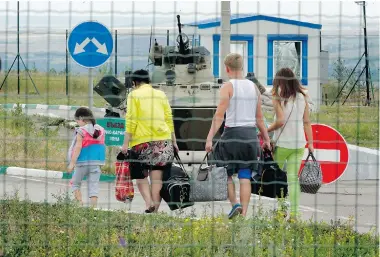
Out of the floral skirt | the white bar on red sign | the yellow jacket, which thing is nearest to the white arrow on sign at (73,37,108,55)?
the yellow jacket

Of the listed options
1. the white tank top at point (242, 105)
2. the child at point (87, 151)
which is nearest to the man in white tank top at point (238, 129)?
the white tank top at point (242, 105)

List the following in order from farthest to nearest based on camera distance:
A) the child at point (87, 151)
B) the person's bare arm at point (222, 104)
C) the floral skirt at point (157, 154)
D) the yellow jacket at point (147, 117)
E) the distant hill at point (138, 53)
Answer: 1. the child at point (87, 151)
2. the floral skirt at point (157, 154)
3. the yellow jacket at point (147, 117)
4. the person's bare arm at point (222, 104)
5. the distant hill at point (138, 53)

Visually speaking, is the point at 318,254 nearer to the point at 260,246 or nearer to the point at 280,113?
the point at 260,246

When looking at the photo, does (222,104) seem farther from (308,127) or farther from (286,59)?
(286,59)

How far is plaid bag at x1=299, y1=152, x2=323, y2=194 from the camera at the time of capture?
10711 mm

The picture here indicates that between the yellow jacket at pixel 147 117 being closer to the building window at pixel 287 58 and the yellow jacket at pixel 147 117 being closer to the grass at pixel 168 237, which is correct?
the building window at pixel 287 58

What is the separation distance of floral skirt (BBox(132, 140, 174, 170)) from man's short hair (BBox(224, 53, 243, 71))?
3.73ft

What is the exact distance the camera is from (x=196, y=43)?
19359 mm

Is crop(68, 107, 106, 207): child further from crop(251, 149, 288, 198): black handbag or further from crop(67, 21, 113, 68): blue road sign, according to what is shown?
crop(251, 149, 288, 198): black handbag

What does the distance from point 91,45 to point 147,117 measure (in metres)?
3.96

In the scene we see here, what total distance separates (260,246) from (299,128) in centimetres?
210

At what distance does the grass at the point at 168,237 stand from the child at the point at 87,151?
2235mm

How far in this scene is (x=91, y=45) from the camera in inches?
578

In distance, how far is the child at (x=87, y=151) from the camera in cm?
1229
